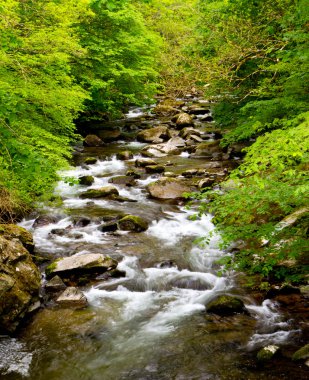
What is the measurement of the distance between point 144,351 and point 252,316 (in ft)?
6.19

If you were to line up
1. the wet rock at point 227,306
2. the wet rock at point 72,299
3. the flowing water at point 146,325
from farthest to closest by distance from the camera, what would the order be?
1. the wet rock at point 72,299
2. the wet rock at point 227,306
3. the flowing water at point 146,325

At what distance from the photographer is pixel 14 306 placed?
18.7 feet

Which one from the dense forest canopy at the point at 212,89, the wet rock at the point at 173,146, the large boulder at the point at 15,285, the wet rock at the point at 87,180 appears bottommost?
the wet rock at the point at 173,146

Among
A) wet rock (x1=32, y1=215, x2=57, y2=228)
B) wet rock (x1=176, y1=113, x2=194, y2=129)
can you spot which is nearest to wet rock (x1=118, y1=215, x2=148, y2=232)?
wet rock (x1=32, y1=215, x2=57, y2=228)

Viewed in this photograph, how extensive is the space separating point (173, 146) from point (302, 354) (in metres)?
13.8

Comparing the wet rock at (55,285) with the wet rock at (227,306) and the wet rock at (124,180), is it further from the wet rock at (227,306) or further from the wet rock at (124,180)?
the wet rock at (124,180)

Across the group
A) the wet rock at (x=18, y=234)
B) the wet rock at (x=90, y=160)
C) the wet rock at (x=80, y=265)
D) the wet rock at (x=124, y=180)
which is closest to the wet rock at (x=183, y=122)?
A: the wet rock at (x=90, y=160)

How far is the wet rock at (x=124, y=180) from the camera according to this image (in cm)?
1312

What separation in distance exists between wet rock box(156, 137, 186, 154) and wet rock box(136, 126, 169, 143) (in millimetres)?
1008

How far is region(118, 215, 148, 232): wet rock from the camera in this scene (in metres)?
9.56

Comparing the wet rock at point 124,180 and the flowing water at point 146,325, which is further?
the wet rock at point 124,180

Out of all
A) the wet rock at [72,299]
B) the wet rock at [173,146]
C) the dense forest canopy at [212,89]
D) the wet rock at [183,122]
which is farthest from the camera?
the wet rock at [183,122]

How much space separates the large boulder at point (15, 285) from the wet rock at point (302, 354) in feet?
13.7

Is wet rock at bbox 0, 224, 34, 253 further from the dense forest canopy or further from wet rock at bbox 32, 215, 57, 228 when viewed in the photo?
wet rock at bbox 32, 215, 57, 228
